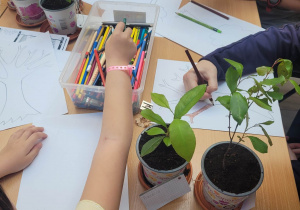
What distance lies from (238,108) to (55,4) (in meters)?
0.73

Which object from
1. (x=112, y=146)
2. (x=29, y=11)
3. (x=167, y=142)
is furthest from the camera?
(x=29, y=11)

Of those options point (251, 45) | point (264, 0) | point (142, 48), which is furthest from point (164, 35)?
point (264, 0)

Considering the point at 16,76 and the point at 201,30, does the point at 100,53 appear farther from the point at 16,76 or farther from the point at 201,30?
the point at 201,30

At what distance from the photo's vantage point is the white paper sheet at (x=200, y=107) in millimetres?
650

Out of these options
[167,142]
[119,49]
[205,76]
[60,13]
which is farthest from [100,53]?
[167,142]

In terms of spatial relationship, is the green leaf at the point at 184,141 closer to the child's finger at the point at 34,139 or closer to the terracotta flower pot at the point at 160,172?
the terracotta flower pot at the point at 160,172

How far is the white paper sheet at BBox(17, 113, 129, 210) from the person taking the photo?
21.4 inches

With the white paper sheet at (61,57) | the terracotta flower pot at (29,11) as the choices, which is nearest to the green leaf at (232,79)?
the white paper sheet at (61,57)

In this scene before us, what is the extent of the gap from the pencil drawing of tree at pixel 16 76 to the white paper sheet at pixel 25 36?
41 mm

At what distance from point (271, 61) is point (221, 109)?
0.96ft

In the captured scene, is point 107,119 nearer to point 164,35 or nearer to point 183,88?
point 183,88

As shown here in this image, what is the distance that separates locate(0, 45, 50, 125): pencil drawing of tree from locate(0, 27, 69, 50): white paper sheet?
0.14 feet

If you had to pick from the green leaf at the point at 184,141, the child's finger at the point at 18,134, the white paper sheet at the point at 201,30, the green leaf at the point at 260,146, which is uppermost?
the green leaf at the point at 184,141

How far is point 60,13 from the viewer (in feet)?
2.61
